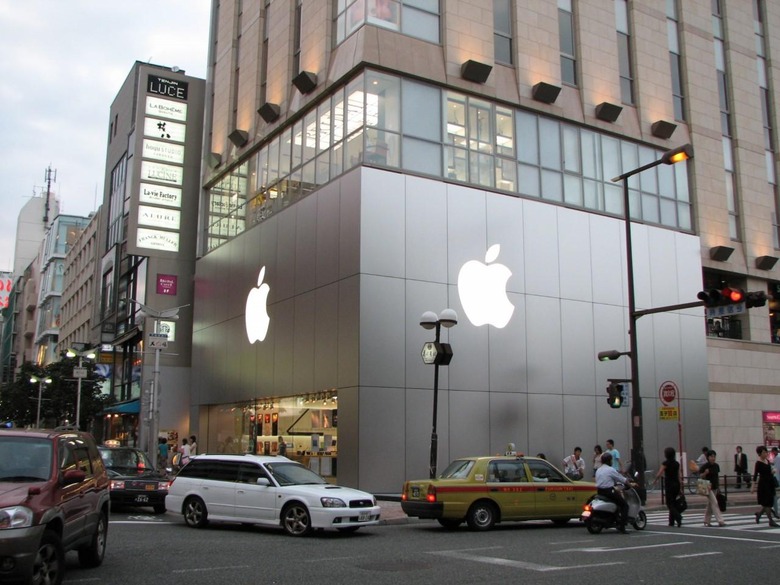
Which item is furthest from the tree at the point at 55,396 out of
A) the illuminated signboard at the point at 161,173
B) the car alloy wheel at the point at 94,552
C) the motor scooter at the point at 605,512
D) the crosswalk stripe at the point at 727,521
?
the car alloy wheel at the point at 94,552

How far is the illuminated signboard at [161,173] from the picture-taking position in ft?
134

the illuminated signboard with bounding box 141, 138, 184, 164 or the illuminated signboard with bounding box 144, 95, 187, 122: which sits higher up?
the illuminated signboard with bounding box 144, 95, 187, 122

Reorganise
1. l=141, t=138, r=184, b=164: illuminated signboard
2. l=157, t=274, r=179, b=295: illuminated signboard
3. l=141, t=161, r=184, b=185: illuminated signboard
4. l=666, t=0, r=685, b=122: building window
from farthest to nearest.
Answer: l=141, t=138, r=184, b=164: illuminated signboard → l=157, t=274, r=179, b=295: illuminated signboard → l=141, t=161, r=184, b=185: illuminated signboard → l=666, t=0, r=685, b=122: building window

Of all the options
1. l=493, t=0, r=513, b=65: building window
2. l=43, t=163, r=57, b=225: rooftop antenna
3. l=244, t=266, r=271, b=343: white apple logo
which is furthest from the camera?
l=43, t=163, r=57, b=225: rooftop antenna

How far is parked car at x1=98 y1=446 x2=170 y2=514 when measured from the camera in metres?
18.5

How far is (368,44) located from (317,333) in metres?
10.0

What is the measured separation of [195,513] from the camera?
1588cm

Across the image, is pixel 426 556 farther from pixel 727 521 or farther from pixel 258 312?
pixel 258 312

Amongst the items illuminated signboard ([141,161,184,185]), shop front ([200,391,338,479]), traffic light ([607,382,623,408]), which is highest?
illuminated signboard ([141,161,184,185])

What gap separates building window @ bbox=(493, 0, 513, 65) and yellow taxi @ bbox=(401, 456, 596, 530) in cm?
1778

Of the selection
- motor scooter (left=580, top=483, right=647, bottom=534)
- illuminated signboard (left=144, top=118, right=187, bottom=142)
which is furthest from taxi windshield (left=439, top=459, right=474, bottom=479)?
illuminated signboard (left=144, top=118, right=187, bottom=142)

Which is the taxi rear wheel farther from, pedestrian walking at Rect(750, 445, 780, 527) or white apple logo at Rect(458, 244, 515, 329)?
white apple logo at Rect(458, 244, 515, 329)

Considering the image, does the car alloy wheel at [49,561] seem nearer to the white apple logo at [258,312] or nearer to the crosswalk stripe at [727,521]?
the crosswalk stripe at [727,521]

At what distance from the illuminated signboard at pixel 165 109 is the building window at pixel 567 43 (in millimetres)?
20910
